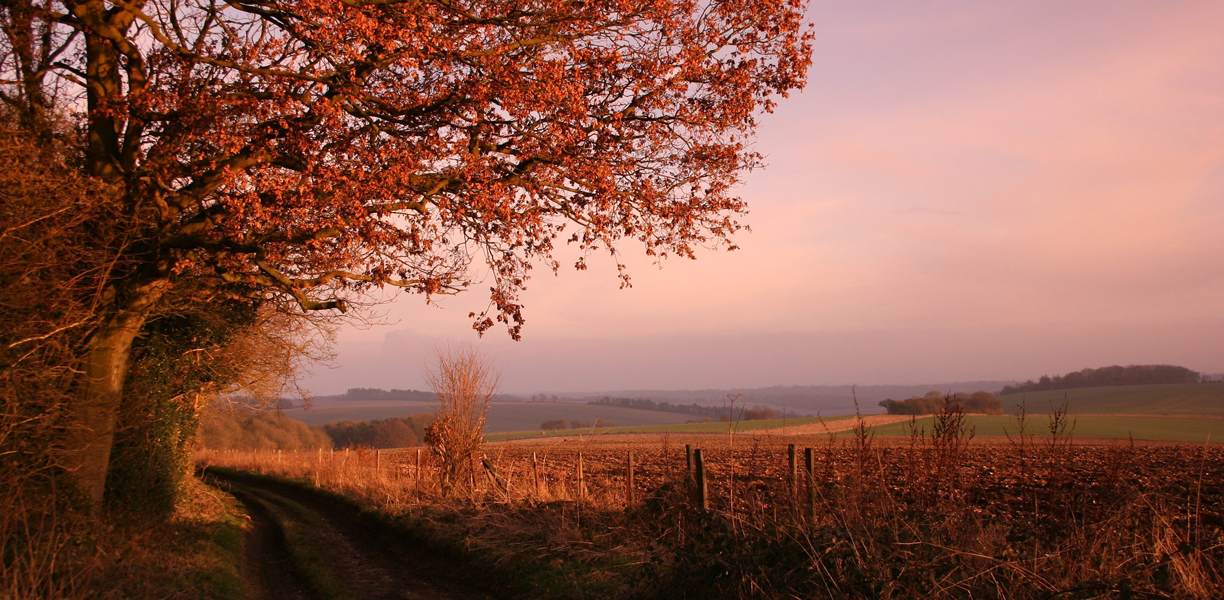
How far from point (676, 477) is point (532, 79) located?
5.65m

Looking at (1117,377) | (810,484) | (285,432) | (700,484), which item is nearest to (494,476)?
(700,484)

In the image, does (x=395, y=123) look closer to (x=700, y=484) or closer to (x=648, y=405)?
(x=700, y=484)

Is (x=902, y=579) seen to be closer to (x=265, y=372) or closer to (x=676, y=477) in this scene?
(x=676, y=477)

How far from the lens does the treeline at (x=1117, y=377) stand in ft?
360

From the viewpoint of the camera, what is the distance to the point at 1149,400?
77.5 meters

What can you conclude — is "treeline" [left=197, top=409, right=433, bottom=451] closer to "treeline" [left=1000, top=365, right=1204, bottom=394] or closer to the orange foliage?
the orange foliage

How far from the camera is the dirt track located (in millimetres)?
9047

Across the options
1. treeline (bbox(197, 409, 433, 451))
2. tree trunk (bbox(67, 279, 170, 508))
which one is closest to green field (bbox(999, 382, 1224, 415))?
treeline (bbox(197, 409, 433, 451))

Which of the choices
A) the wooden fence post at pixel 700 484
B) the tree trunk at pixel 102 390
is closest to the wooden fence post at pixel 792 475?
the wooden fence post at pixel 700 484

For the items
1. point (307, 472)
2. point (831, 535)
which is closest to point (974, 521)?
point (831, 535)

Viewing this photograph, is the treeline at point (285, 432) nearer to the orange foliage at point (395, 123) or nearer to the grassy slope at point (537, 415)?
the orange foliage at point (395, 123)

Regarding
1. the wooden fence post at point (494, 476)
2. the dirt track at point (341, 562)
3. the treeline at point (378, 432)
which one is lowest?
the treeline at point (378, 432)

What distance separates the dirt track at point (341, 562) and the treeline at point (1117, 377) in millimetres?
120988

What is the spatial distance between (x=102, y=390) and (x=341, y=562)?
4.34 metres
